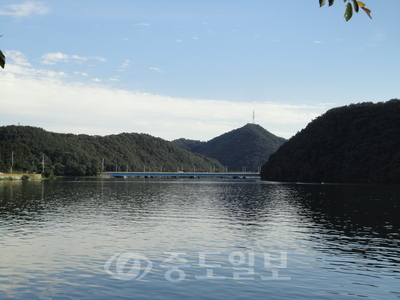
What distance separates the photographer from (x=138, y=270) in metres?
21.2

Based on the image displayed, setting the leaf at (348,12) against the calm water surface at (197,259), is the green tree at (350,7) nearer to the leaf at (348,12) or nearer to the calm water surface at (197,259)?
the leaf at (348,12)

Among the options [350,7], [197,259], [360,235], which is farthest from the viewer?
[360,235]

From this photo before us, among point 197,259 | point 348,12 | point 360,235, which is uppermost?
point 348,12

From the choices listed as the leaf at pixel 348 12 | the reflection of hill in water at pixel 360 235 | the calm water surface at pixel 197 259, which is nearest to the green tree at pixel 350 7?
the leaf at pixel 348 12

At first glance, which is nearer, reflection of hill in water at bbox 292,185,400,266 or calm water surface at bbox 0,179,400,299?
calm water surface at bbox 0,179,400,299

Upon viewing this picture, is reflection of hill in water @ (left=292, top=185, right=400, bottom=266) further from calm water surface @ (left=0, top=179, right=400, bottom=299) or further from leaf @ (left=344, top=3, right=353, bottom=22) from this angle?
leaf @ (left=344, top=3, right=353, bottom=22)

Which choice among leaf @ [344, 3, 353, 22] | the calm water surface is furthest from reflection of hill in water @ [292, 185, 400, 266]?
leaf @ [344, 3, 353, 22]

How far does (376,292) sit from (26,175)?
19689cm

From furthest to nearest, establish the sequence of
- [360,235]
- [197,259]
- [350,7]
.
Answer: [360,235] → [197,259] → [350,7]

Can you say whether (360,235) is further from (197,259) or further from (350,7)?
(350,7)

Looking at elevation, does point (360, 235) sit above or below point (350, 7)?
below

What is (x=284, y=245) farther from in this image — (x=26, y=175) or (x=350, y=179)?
(x=26, y=175)

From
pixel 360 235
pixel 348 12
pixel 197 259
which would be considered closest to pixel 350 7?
pixel 348 12

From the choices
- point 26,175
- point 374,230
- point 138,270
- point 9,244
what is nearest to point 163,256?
point 138,270
